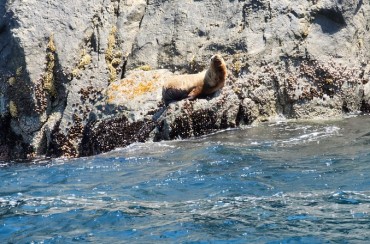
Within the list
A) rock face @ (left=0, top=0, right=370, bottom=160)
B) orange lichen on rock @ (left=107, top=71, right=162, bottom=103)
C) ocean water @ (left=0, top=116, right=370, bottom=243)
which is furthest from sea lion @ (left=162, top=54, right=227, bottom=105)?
ocean water @ (left=0, top=116, right=370, bottom=243)

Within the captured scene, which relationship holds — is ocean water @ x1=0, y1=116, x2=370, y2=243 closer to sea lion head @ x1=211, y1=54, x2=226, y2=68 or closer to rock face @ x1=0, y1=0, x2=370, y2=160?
rock face @ x1=0, y1=0, x2=370, y2=160

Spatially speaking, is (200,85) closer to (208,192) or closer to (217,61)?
(217,61)

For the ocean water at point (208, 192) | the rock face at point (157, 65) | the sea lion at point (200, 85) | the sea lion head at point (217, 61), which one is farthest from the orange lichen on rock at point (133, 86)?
the ocean water at point (208, 192)

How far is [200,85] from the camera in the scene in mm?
11750

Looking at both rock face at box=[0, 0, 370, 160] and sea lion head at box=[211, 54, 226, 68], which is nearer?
sea lion head at box=[211, 54, 226, 68]

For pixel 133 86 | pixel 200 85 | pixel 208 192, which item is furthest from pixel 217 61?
pixel 208 192

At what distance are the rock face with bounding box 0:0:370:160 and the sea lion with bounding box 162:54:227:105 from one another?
8.4 inches

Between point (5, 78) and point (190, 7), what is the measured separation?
13.1 feet

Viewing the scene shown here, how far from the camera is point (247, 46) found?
12406 millimetres

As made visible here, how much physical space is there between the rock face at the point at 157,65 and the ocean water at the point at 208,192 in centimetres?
89

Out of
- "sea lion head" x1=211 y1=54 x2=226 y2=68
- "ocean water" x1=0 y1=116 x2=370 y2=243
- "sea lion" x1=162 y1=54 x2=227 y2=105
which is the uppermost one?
"sea lion head" x1=211 y1=54 x2=226 y2=68

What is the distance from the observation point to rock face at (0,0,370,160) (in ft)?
38.6

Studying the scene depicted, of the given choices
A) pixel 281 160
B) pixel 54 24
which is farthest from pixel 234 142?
pixel 54 24

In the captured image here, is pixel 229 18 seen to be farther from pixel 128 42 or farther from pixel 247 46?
pixel 128 42
